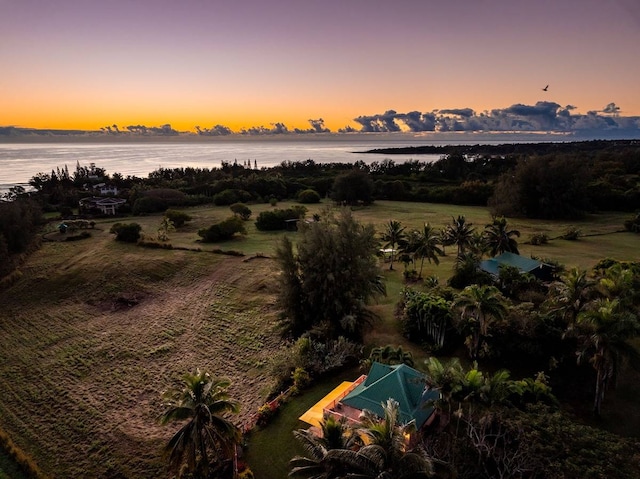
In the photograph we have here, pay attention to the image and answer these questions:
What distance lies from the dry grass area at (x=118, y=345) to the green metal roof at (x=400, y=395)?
7438mm

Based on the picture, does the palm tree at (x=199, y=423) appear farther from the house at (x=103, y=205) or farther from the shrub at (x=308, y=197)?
the shrub at (x=308, y=197)

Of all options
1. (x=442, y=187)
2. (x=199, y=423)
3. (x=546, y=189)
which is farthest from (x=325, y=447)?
(x=442, y=187)

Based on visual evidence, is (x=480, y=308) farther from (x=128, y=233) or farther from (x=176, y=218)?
(x=176, y=218)

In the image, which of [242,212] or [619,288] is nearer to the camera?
[619,288]

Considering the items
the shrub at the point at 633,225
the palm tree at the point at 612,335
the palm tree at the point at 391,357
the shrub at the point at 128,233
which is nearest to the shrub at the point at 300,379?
the palm tree at the point at 391,357

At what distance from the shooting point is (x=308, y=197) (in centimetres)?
9438

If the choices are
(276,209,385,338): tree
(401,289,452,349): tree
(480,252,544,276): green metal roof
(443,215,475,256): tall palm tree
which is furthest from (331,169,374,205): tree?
(401,289,452,349): tree

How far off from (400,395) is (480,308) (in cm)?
745

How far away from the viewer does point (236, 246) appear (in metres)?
56.5

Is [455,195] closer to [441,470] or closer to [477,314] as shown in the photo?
[477,314]

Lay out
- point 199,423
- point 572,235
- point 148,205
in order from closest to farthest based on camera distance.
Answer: point 199,423, point 572,235, point 148,205

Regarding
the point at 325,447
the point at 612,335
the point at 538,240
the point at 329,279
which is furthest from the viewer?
the point at 538,240

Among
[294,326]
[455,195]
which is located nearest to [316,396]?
[294,326]

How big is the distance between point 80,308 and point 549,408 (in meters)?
38.1
